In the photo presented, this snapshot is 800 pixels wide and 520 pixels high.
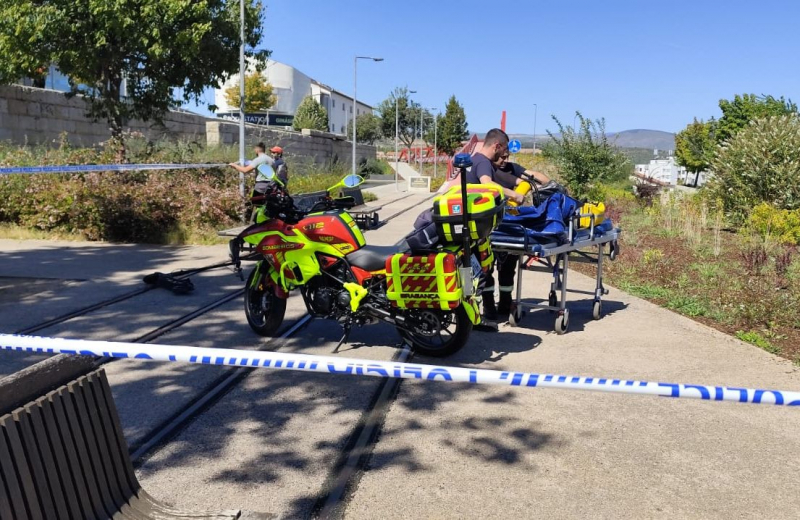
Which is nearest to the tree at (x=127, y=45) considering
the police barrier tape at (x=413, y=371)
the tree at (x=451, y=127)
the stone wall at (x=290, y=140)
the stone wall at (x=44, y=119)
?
the stone wall at (x=44, y=119)

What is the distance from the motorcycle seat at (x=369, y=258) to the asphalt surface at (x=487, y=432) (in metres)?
0.79

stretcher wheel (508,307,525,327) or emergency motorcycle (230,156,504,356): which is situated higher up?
emergency motorcycle (230,156,504,356)

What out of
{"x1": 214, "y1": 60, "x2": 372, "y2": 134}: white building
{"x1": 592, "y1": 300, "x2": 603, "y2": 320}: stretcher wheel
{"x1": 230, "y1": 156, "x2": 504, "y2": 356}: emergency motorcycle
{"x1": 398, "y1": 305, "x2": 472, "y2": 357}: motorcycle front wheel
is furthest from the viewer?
{"x1": 214, "y1": 60, "x2": 372, "y2": 134}: white building

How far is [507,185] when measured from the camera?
6.55m

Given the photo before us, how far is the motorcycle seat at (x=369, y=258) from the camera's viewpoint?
5.33m

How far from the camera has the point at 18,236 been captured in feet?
38.5

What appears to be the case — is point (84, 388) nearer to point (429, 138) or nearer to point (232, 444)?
point (232, 444)

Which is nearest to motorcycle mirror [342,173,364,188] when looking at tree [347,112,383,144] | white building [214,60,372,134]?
tree [347,112,383,144]

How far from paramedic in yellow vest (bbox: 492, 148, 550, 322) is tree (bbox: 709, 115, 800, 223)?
31.3 ft

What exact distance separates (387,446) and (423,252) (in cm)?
166

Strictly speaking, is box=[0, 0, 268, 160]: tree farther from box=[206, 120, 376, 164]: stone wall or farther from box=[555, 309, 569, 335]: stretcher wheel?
box=[555, 309, 569, 335]: stretcher wheel

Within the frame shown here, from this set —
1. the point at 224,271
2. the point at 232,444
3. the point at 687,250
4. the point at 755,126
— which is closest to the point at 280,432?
the point at 232,444

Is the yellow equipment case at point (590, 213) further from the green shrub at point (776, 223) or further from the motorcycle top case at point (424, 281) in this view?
the green shrub at point (776, 223)

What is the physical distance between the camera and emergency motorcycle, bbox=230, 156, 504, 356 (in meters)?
4.95
